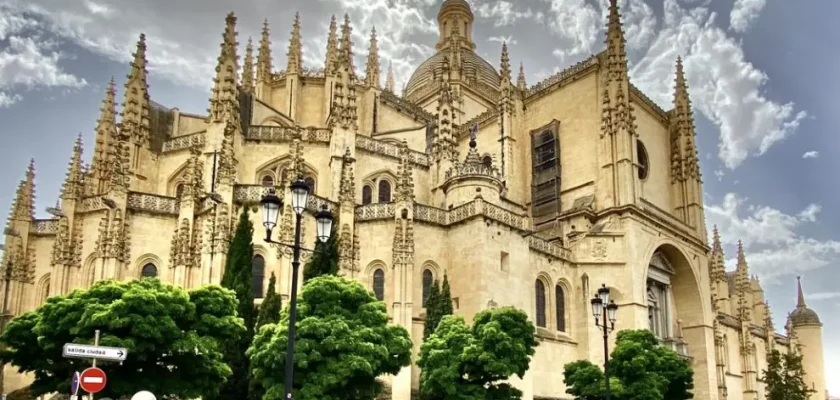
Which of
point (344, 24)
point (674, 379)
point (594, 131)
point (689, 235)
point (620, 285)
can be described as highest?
point (344, 24)

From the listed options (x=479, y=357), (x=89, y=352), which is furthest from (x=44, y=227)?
(x=89, y=352)

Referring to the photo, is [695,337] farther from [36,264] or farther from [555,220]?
[36,264]

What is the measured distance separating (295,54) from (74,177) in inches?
730

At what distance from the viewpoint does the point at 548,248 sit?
3778 cm

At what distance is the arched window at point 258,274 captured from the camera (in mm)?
30234

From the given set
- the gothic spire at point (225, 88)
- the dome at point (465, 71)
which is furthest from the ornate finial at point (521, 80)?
the gothic spire at point (225, 88)

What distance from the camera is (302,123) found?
1816 inches

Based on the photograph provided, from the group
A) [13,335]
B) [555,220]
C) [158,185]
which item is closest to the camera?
[13,335]

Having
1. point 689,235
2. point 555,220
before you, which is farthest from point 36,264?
point 689,235

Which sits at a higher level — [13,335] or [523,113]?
[523,113]

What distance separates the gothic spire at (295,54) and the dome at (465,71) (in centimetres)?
1319

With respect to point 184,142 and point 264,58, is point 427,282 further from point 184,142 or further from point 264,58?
point 264,58

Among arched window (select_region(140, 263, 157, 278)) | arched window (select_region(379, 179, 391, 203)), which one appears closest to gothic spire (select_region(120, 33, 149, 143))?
arched window (select_region(140, 263, 157, 278))

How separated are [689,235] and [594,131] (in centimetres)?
976
